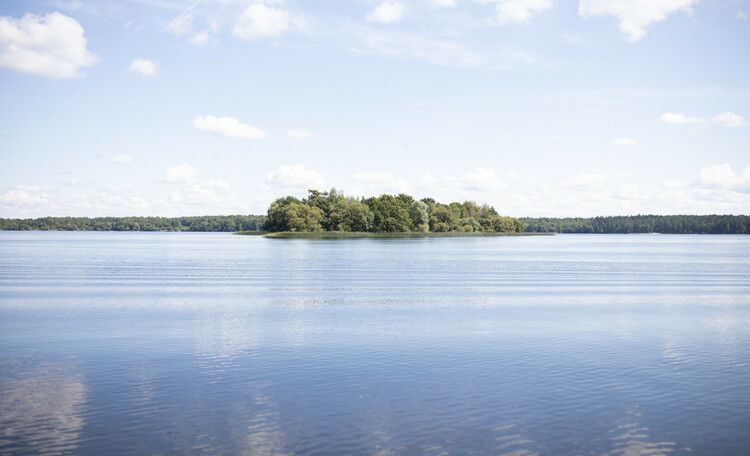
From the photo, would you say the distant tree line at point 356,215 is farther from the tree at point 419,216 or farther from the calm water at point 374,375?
the calm water at point 374,375

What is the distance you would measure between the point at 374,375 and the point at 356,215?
459 ft

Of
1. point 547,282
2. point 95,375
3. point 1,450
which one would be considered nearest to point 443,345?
point 95,375

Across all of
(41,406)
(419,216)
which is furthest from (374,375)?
(419,216)

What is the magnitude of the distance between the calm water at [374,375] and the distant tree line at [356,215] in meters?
122

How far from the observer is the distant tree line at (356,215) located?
153 meters

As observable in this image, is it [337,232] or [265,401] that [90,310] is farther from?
[337,232]

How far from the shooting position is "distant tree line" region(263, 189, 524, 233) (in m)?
153

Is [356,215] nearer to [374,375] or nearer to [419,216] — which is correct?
[419,216]

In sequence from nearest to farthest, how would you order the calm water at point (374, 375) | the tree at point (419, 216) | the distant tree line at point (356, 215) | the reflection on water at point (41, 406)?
the reflection on water at point (41, 406)
the calm water at point (374, 375)
the distant tree line at point (356, 215)
the tree at point (419, 216)

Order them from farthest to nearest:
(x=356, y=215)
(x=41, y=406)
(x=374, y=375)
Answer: (x=356, y=215) → (x=374, y=375) → (x=41, y=406)

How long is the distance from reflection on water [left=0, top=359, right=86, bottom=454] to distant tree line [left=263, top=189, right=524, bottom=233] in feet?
449

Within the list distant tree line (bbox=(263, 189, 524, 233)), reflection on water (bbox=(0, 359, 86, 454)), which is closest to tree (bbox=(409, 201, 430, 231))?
distant tree line (bbox=(263, 189, 524, 233))

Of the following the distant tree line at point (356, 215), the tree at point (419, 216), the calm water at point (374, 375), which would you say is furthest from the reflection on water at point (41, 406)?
the tree at point (419, 216)

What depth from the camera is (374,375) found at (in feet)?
45.9
